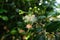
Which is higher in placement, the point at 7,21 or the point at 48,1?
the point at 48,1

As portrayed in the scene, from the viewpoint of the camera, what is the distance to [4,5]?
71.2 inches

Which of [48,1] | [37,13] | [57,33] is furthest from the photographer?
[48,1]

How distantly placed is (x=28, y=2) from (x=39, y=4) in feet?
0.42

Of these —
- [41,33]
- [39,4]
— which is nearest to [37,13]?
[39,4]

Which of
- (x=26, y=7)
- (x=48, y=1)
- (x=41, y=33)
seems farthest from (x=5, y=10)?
(x=41, y=33)

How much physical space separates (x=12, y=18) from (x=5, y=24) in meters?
0.09

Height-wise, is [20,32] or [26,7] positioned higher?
[26,7]

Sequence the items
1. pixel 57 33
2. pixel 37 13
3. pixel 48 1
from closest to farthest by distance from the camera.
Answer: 1. pixel 57 33
2. pixel 37 13
3. pixel 48 1

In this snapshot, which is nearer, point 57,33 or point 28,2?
point 57,33

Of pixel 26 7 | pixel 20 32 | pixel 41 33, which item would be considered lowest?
pixel 20 32

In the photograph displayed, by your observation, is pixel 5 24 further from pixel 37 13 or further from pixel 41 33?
pixel 41 33

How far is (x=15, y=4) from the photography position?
1824 mm

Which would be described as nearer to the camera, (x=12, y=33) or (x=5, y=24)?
(x=12, y=33)

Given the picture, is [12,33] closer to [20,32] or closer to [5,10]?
[20,32]
